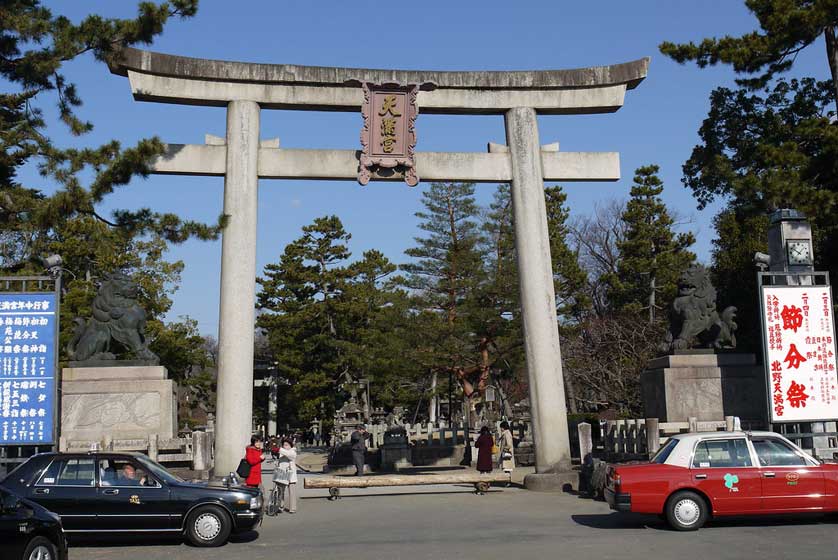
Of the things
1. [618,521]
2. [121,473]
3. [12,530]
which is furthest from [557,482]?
[12,530]

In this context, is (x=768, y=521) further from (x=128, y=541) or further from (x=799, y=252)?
(x=128, y=541)

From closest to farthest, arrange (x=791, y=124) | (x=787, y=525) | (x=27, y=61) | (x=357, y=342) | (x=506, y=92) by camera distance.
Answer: (x=787, y=525)
(x=27, y=61)
(x=506, y=92)
(x=791, y=124)
(x=357, y=342)

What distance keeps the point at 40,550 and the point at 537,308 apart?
12065mm

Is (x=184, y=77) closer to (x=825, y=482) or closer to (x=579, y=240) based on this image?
(x=825, y=482)

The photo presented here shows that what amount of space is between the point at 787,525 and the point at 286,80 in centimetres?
1275

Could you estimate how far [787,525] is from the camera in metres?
12.3

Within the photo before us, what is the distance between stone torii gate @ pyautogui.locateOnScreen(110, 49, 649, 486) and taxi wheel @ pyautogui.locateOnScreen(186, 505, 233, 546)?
5.50 metres

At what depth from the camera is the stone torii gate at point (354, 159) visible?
1777 cm

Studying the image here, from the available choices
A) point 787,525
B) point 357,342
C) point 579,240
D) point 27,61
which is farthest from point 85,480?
point 579,240

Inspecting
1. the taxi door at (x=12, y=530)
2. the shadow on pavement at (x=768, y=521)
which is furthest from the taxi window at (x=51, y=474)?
the shadow on pavement at (x=768, y=521)

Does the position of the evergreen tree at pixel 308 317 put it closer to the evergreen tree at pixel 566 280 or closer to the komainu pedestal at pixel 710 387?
the evergreen tree at pixel 566 280

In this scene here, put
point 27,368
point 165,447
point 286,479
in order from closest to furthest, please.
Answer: point 27,368, point 286,479, point 165,447

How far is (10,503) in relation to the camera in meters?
8.88

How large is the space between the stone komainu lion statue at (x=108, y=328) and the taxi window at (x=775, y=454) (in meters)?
11.6
